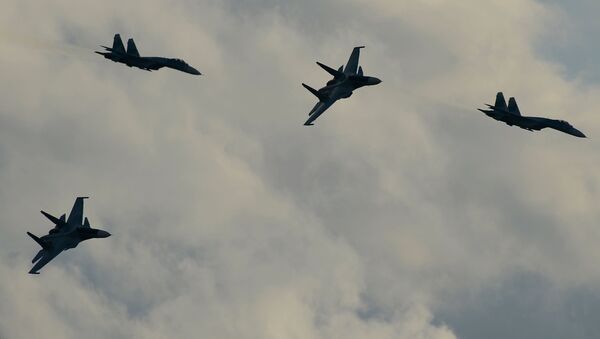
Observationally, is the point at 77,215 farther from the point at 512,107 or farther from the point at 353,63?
the point at 512,107

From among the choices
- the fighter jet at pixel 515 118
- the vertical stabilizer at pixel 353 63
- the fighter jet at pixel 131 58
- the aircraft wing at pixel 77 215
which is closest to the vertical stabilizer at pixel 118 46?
the fighter jet at pixel 131 58

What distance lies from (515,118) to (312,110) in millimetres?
31629

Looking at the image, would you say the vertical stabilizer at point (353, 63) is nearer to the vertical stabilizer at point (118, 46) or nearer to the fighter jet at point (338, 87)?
the fighter jet at point (338, 87)

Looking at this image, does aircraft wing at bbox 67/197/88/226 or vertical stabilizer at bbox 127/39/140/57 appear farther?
aircraft wing at bbox 67/197/88/226

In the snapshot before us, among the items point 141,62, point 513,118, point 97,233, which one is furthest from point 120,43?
point 513,118

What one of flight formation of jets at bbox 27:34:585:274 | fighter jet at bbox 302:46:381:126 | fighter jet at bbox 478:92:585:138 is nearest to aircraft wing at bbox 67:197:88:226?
flight formation of jets at bbox 27:34:585:274

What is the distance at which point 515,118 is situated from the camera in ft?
472

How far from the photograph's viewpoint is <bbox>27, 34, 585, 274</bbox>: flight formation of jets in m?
144

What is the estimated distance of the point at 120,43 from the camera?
14975 centimetres

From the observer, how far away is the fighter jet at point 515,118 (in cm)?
14375

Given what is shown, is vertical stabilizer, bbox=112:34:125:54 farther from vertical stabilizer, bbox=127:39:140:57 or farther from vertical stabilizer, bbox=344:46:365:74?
vertical stabilizer, bbox=344:46:365:74

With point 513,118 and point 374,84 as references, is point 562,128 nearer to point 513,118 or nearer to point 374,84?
point 513,118

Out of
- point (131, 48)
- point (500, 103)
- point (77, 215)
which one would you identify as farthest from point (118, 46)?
point (500, 103)

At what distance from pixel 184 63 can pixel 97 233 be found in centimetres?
3126
